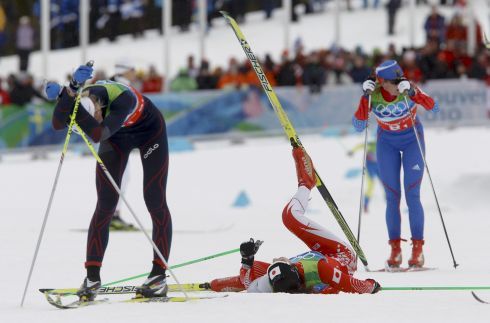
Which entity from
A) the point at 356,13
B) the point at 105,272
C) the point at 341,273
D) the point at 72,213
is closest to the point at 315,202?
the point at 72,213

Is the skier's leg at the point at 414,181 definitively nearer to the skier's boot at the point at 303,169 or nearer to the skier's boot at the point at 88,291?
the skier's boot at the point at 303,169

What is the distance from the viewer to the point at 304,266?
8.35 metres

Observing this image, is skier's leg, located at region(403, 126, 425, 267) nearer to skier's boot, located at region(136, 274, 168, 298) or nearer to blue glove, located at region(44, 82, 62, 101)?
skier's boot, located at region(136, 274, 168, 298)

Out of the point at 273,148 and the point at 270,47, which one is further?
the point at 270,47

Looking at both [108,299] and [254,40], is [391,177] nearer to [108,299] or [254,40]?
[108,299]

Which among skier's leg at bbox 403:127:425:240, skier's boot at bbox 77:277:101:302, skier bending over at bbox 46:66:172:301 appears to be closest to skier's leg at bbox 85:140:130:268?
skier bending over at bbox 46:66:172:301

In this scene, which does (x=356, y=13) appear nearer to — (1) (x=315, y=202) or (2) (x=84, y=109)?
(1) (x=315, y=202)

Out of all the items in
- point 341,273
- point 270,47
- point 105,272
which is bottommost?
point 270,47

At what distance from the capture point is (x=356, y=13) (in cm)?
3453

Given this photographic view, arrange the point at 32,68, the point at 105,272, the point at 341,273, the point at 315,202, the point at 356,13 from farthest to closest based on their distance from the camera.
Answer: the point at 356,13 < the point at 32,68 < the point at 315,202 < the point at 105,272 < the point at 341,273

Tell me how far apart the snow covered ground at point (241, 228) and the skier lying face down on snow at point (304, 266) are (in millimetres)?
293

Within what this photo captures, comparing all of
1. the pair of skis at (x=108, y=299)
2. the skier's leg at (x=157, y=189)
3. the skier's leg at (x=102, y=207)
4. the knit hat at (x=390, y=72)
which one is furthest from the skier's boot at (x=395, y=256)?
the skier's leg at (x=102, y=207)

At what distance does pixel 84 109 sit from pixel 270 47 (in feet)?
72.8

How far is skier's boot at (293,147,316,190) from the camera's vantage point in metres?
8.90
